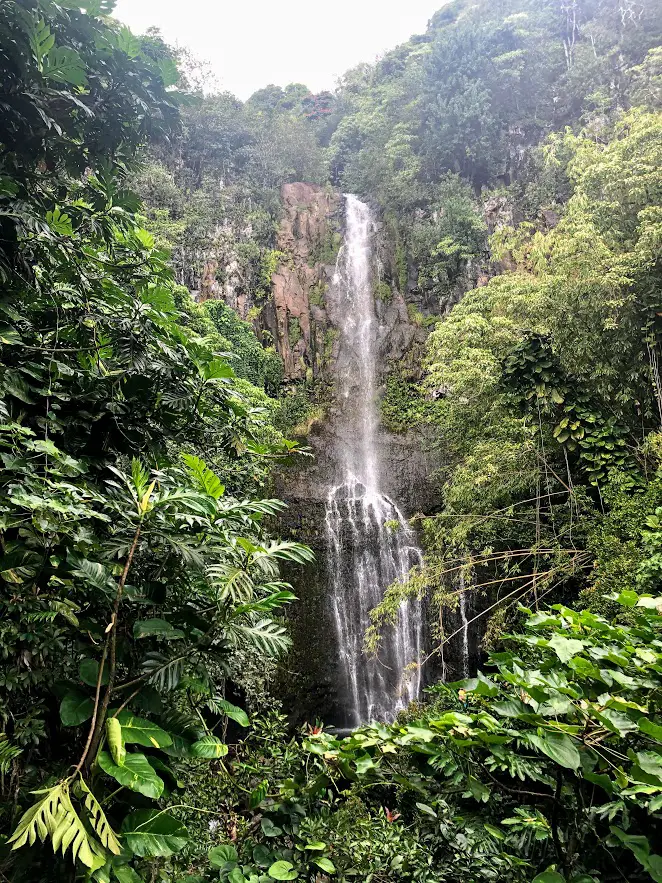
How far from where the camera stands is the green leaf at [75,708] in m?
1.33

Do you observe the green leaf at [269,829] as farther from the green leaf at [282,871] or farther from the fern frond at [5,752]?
the fern frond at [5,752]

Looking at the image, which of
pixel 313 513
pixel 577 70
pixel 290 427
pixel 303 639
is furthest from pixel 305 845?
pixel 577 70

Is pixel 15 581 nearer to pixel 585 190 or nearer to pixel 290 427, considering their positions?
pixel 585 190

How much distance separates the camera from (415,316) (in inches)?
585

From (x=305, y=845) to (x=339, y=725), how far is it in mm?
7472

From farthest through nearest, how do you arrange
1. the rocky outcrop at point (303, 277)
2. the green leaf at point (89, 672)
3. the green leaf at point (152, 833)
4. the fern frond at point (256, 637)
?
the rocky outcrop at point (303, 277) < the fern frond at point (256, 637) < the green leaf at point (89, 672) < the green leaf at point (152, 833)

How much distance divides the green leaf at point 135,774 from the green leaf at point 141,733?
41 mm

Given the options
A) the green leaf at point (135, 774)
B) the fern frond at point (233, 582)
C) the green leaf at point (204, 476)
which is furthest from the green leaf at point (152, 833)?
the green leaf at point (204, 476)

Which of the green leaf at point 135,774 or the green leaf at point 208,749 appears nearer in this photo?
the green leaf at point 135,774

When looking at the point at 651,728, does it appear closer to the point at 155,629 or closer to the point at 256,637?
the point at 256,637

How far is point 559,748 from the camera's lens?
1026 millimetres

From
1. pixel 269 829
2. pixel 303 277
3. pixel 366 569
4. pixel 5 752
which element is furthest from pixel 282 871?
pixel 303 277

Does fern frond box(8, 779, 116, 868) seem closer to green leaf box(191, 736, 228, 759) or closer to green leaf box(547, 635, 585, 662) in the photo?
green leaf box(191, 736, 228, 759)

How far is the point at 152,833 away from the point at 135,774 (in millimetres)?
204
